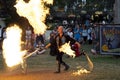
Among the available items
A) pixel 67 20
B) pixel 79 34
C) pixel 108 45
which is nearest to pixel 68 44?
pixel 108 45

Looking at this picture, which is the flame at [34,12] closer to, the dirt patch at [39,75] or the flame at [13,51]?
the flame at [13,51]

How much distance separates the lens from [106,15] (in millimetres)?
55000

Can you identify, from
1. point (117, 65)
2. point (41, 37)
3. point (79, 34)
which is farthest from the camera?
point (79, 34)

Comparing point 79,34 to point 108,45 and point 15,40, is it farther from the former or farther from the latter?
point 15,40

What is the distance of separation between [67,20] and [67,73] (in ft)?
117

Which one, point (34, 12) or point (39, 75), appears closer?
point (39, 75)

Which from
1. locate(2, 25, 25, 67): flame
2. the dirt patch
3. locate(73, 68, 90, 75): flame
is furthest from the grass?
locate(2, 25, 25, 67): flame

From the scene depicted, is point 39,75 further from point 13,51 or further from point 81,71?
point 81,71

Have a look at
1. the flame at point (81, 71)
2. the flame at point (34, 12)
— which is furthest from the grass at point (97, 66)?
the flame at point (34, 12)

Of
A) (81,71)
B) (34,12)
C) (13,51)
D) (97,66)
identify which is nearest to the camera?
(81,71)

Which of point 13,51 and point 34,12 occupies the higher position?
point 34,12

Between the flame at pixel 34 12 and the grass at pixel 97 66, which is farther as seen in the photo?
the flame at pixel 34 12

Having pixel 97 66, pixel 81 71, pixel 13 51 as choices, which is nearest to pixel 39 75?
pixel 13 51

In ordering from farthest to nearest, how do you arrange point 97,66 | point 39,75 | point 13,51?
point 97,66 → point 13,51 → point 39,75
